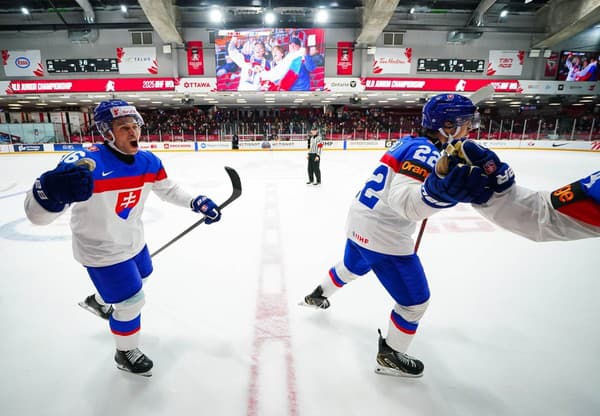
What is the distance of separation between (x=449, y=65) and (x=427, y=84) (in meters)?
2.23

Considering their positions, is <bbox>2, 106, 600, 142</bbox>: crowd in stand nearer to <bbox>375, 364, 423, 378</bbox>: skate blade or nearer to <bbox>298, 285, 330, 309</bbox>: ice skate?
<bbox>298, 285, 330, 309</bbox>: ice skate

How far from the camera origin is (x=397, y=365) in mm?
1797

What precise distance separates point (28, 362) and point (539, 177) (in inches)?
422

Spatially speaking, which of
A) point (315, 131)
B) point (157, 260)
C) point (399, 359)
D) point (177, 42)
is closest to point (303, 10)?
point (177, 42)

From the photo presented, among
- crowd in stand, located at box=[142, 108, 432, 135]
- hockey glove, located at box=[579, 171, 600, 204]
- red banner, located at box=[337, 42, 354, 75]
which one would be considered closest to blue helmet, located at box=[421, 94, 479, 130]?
hockey glove, located at box=[579, 171, 600, 204]

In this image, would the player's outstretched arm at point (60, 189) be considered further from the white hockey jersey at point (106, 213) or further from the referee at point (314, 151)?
the referee at point (314, 151)

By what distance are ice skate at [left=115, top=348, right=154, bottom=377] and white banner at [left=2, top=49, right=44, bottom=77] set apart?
2255 centimetres

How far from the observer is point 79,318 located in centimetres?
235

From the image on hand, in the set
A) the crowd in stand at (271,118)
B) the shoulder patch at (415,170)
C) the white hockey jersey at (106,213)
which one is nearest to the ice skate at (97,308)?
the white hockey jersey at (106,213)

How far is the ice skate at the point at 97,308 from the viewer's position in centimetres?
231

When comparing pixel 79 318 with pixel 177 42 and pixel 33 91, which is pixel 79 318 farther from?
pixel 33 91

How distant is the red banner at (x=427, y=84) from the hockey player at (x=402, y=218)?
17729 millimetres

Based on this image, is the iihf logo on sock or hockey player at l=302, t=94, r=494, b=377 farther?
the iihf logo on sock

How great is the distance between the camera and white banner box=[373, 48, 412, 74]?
18.1 meters
